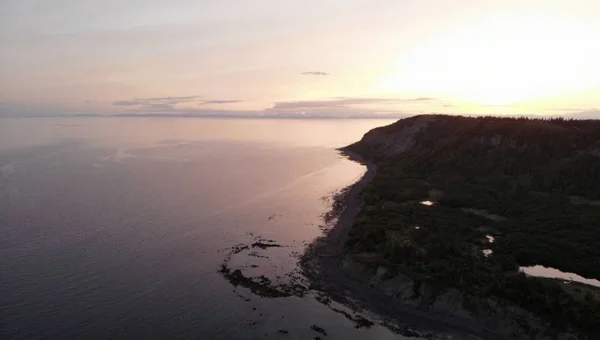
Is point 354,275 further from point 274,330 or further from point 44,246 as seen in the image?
A: point 44,246

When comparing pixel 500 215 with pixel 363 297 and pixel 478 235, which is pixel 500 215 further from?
pixel 363 297

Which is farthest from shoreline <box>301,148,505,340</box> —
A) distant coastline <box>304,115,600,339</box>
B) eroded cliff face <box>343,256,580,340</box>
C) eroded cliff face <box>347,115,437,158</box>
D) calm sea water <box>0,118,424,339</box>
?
eroded cliff face <box>347,115,437,158</box>

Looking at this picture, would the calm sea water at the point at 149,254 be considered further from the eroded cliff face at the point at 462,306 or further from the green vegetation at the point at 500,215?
the green vegetation at the point at 500,215

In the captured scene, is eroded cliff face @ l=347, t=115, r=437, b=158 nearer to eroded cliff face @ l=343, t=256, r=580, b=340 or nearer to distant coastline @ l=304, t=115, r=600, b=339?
distant coastline @ l=304, t=115, r=600, b=339

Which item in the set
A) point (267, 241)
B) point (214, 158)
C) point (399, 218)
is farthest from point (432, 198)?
point (214, 158)

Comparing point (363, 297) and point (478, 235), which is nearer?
point (363, 297)

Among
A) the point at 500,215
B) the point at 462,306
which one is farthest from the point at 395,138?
the point at 462,306
